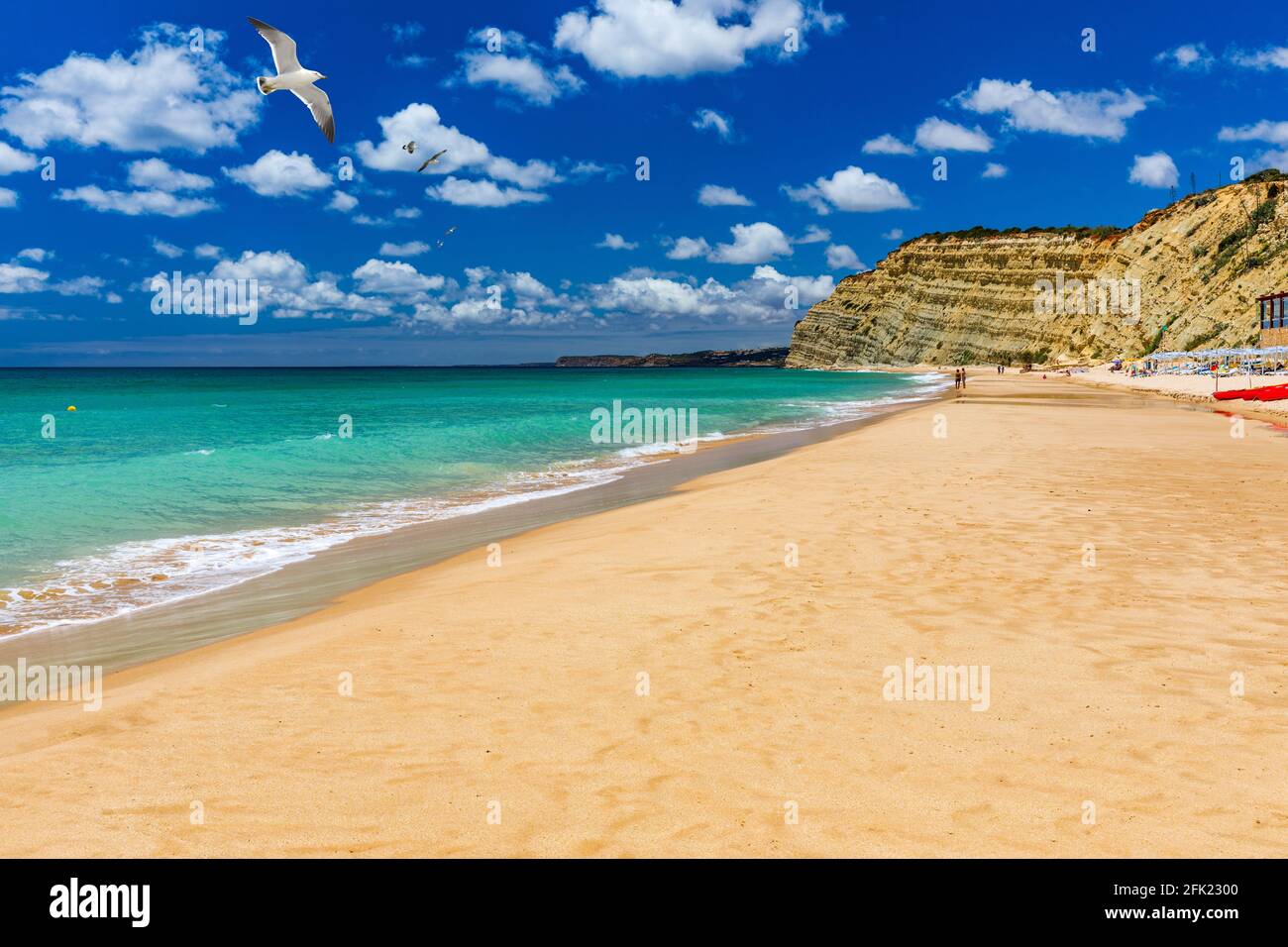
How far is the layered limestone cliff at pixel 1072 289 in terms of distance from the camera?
88875 mm

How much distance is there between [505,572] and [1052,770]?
706cm

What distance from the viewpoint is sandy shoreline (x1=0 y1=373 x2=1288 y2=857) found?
13.9 ft

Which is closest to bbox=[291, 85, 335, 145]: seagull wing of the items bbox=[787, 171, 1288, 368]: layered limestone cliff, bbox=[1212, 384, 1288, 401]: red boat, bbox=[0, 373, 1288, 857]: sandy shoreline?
bbox=[0, 373, 1288, 857]: sandy shoreline

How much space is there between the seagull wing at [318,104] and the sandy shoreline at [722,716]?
929cm

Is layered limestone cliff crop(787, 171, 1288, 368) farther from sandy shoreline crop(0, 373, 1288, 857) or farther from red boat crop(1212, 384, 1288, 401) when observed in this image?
sandy shoreline crop(0, 373, 1288, 857)

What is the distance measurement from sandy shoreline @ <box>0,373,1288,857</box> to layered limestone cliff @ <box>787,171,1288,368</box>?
92.1m

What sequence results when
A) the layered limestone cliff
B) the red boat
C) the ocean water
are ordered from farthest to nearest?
1. the layered limestone cliff
2. the red boat
3. the ocean water

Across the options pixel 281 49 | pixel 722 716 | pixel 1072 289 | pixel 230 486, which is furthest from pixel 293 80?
pixel 1072 289

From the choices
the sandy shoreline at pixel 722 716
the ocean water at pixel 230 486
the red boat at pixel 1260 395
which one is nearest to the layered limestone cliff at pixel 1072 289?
the red boat at pixel 1260 395

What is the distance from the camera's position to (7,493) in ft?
67.4

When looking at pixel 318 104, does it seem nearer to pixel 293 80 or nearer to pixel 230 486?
pixel 293 80

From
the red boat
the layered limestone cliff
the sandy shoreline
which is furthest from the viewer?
the layered limestone cliff
